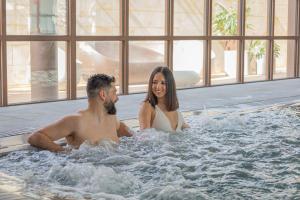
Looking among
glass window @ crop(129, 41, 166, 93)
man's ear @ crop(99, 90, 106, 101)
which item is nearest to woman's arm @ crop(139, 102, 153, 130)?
man's ear @ crop(99, 90, 106, 101)

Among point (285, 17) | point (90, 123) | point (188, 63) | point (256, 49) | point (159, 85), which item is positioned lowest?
point (90, 123)

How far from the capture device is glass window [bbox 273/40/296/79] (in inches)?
462

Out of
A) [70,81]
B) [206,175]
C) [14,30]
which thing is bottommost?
[206,175]

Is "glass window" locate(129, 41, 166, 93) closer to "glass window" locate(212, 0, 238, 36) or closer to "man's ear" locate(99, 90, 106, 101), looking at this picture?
"glass window" locate(212, 0, 238, 36)

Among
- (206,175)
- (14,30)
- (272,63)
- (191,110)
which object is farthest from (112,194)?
(272,63)

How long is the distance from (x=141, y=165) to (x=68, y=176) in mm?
617

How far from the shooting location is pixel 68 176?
339 cm

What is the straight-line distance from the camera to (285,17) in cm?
1188

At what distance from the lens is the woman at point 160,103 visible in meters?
4.45

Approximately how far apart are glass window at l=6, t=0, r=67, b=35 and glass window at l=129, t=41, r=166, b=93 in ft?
4.36

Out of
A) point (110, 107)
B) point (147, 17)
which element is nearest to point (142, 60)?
point (147, 17)

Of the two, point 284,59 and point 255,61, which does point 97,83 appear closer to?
point 255,61

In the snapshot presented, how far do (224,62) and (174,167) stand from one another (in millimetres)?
6881

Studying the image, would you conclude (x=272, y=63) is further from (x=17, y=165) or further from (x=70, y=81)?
(x=17, y=165)
